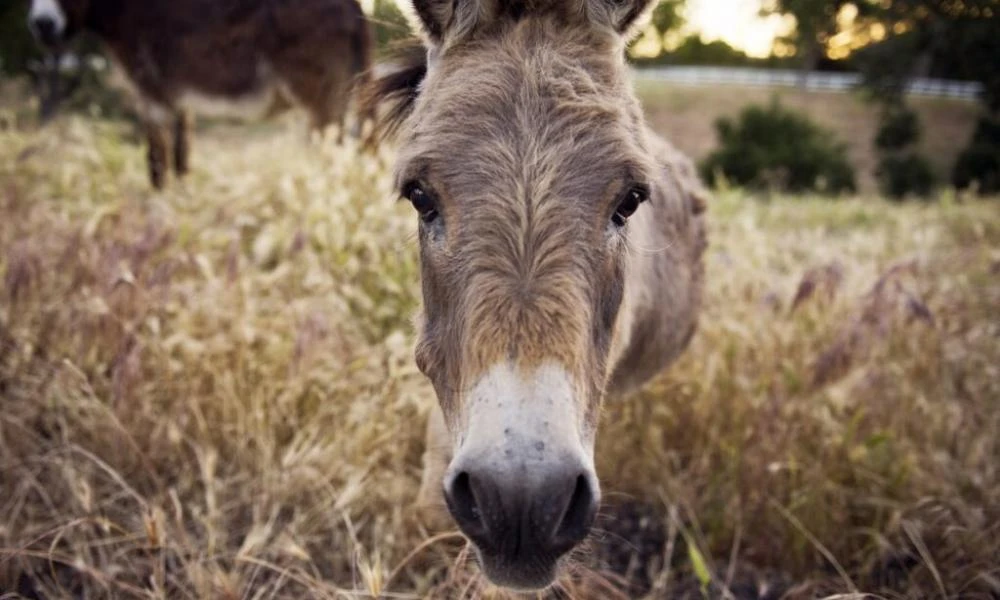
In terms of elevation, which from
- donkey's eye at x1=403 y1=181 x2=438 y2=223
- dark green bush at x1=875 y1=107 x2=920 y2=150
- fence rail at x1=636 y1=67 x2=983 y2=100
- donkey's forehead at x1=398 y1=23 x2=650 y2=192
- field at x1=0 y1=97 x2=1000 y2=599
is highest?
fence rail at x1=636 y1=67 x2=983 y2=100

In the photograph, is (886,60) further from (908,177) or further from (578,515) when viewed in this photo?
(578,515)

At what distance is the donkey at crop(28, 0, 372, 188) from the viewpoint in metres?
7.24

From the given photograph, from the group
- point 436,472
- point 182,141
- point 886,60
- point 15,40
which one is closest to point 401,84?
point 436,472

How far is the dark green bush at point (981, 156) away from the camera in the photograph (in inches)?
734

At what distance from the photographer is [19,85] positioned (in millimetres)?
21156

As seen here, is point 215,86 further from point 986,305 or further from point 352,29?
point 986,305

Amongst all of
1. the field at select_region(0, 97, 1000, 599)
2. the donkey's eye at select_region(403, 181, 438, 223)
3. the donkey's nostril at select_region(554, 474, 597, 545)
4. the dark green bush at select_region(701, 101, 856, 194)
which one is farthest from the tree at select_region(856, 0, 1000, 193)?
the donkey's nostril at select_region(554, 474, 597, 545)

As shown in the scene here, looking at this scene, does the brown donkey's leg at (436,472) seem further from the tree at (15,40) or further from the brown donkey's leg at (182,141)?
the tree at (15,40)

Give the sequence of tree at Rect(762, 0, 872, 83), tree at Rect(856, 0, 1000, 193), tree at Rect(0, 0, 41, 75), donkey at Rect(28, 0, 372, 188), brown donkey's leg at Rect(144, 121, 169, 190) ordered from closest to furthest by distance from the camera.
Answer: tree at Rect(856, 0, 1000, 193) → brown donkey's leg at Rect(144, 121, 169, 190) → donkey at Rect(28, 0, 372, 188) → tree at Rect(762, 0, 872, 83) → tree at Rect(0, 0, 41, 75)

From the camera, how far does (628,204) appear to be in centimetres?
193

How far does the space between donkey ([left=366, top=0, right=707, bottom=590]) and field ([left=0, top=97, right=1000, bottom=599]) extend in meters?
0.62

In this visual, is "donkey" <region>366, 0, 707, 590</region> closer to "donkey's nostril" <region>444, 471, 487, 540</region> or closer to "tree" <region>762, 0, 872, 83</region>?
"donkey's nostril" <region>444, 471, 487, 540</region>

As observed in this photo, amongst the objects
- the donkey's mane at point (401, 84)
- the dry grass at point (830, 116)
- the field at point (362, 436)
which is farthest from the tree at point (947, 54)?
the donkey's mane at point (401, 84)

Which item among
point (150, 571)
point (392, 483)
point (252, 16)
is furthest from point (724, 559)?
point (252, 16)
